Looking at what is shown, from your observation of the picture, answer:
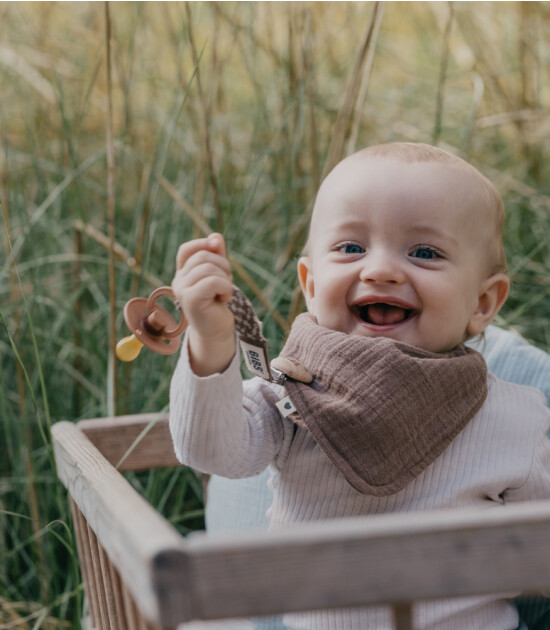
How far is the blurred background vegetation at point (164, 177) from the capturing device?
1445mm

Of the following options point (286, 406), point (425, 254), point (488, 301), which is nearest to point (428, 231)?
point (425, 254)

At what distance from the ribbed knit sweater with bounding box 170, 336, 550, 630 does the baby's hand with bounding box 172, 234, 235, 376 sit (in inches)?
5.0

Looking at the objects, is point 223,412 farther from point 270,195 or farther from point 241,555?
point 270,195

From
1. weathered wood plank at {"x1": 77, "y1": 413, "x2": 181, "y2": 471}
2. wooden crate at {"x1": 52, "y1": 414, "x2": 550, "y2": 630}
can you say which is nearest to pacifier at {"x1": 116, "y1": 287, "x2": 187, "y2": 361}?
wooden crate at {"x1": 52, "y1": 414, "x2": 550, "y2": 630}

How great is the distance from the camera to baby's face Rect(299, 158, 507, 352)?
1.00 m

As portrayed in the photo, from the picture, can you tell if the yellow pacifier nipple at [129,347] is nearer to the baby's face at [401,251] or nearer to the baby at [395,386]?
the baby at [395,386]

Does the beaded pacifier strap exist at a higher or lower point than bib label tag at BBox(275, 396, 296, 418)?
higher

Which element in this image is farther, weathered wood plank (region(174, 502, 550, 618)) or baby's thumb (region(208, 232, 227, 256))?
baby's thumb (region(208, 232, 227, 256))

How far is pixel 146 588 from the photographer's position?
585 millimetres

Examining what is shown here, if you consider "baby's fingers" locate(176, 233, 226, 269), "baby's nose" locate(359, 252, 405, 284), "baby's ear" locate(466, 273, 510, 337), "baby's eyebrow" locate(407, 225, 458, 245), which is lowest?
"baby's ear" locate(466, 273, 510, 337)

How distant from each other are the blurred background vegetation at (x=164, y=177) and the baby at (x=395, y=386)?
0.32 meters

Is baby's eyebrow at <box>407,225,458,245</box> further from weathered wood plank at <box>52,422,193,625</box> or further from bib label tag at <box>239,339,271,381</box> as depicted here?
weathered wood plank at <box>52,422,193,625</box>

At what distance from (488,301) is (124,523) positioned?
0.64 m

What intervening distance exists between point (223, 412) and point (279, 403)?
14cm
